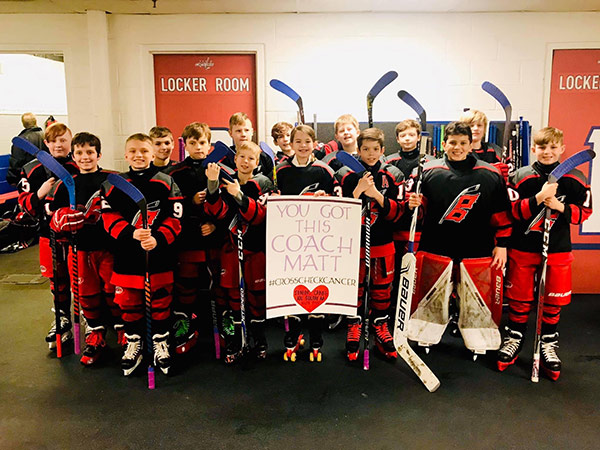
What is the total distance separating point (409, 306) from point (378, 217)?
1.73 ft

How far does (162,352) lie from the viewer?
110 inches

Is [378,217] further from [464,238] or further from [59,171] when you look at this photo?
[59,171]

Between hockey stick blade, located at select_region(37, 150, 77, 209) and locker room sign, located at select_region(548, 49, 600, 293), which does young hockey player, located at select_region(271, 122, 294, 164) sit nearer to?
hockey stick blade, located at select_region(37, 150, 77, 209)

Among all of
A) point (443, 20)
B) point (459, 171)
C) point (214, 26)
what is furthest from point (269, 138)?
point (459, 171)

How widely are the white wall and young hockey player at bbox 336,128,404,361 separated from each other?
1.48 metres

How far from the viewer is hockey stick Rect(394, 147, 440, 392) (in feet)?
8.86

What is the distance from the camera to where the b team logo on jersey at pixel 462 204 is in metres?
2.71

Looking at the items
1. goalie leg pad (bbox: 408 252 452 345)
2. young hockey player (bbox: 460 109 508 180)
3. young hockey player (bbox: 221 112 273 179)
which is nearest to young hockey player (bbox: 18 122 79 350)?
young hockey player (bbox: 221 112 273 179)

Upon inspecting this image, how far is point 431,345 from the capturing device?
10.4 feet

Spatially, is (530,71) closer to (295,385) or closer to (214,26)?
(214,26)

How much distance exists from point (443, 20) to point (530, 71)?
32.6 inches

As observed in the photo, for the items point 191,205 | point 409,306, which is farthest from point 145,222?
point 409,306

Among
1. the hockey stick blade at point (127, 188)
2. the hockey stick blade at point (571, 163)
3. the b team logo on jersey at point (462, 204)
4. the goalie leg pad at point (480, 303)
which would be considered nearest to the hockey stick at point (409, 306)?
the b team logo on jersey at point (462, 204)

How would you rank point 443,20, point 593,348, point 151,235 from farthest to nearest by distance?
1. point 443,20
2. point 593,348
3. point 151,235
